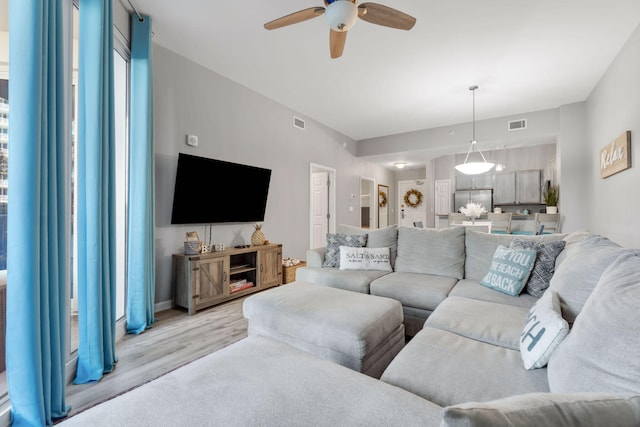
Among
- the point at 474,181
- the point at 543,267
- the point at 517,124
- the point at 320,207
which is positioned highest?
the point at 517,124

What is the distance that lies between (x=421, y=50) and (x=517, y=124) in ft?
10.3

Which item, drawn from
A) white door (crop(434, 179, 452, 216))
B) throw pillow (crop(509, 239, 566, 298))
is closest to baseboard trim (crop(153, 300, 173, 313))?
throw pillow (crop(509, 239, 566, 298))

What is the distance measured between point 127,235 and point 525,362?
122 inches

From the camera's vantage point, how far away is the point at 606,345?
824 millimetres

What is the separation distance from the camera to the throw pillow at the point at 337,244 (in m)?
3.34

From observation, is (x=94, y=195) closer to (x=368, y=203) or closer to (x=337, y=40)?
(x=337, y=40)

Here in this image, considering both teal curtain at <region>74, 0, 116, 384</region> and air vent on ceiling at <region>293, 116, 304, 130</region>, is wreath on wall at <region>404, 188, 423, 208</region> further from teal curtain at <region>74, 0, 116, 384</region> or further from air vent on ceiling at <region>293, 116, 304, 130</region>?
teal curtain at <region>74, 0, 116, 384</region>

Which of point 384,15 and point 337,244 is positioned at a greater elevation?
point 384,15

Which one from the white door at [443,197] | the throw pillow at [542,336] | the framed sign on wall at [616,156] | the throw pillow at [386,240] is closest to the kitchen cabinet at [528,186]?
the white door at [443,197]

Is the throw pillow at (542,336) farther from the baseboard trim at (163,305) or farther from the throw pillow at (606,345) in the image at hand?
the baseboard trim at (163,305)

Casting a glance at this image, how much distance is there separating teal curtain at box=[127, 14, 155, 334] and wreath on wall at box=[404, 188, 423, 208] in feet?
27.0

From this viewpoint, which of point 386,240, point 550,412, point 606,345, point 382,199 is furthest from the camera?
point 382,199

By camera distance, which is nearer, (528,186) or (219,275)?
(219,275)

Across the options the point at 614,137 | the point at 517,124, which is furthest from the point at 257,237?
the point at 517,124
